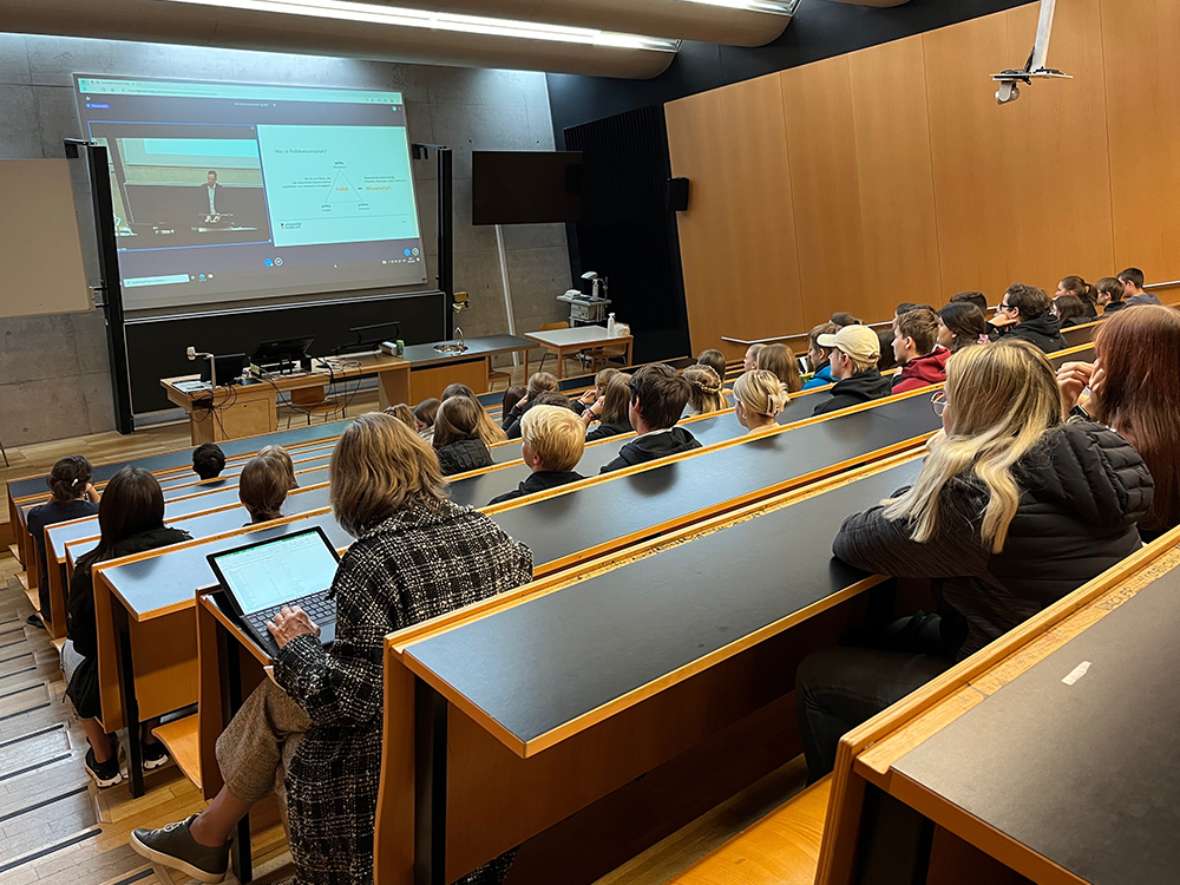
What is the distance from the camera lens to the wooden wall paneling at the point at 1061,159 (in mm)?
6441

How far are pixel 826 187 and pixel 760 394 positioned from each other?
18.5ft

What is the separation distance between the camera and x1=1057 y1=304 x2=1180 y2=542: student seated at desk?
6.84ft

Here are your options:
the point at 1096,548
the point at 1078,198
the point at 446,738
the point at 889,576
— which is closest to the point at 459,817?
the point at 446,738

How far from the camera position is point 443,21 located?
8227mm

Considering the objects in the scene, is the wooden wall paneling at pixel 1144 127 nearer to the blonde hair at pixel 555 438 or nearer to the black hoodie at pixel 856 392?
the black hoodie at pixel 856 392

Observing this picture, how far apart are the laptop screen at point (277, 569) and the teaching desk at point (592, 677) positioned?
0.61m

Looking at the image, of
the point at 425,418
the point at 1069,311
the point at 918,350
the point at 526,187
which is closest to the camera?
the point at 918,350

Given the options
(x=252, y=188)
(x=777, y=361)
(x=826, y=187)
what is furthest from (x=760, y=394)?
(x=252, y=188)

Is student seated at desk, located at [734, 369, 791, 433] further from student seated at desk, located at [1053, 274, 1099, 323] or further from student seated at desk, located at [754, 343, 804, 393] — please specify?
student seated at desk, located at [1053, 274, 1099, 323]

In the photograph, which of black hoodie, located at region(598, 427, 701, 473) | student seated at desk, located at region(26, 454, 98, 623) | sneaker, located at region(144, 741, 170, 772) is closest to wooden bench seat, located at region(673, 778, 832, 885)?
black hoodie, located at region(598, 427, 701, 473)

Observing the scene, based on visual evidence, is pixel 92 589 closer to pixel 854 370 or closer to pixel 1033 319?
pixel 854 370

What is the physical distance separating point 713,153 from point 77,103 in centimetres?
592

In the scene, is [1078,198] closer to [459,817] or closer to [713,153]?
[713,153]

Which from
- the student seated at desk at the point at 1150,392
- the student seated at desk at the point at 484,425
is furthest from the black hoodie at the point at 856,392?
the student seated at desk at the point at 1150,392
